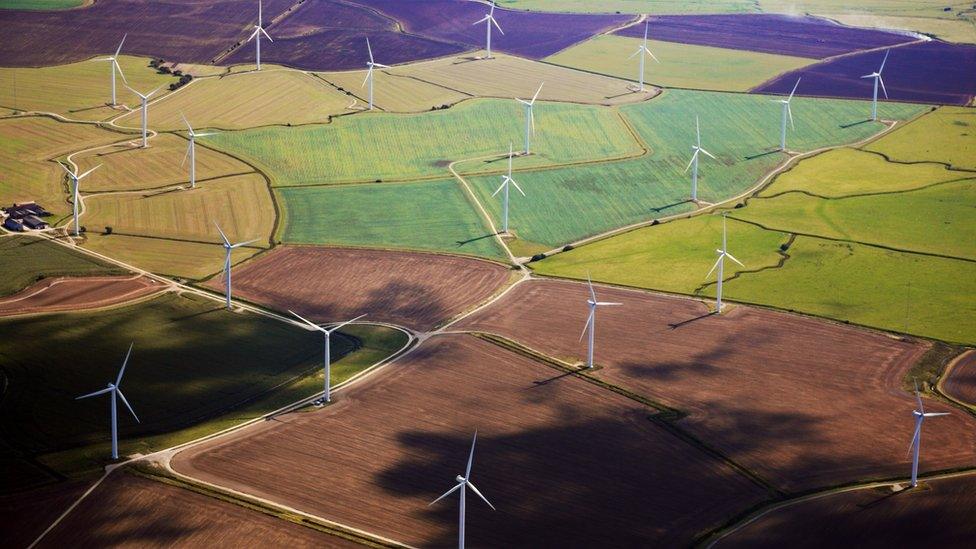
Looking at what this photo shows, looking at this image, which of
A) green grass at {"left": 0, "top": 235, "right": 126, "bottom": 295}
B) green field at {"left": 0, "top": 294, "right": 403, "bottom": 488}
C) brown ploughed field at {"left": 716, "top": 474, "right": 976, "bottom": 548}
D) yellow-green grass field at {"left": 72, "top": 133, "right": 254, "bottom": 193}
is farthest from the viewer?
yellow-green grass field at {"left": 72, "top": 133, "right": 254, "bottom": 193}

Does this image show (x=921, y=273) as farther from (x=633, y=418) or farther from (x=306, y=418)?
(x=306, y=418)

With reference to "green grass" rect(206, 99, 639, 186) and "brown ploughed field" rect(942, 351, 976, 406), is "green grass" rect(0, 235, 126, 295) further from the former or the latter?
"brown ploughed field" rect(942, 351, 976, 406)

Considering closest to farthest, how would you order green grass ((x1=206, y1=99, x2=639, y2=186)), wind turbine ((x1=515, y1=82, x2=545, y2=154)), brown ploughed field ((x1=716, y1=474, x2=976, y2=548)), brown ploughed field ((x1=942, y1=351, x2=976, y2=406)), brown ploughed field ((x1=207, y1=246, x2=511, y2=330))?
brown ploughed field ((x1=716, y1=474, x2=976, y2=548)) < brown ploughed field ((x1=942, y1=351, x2=976, y2=406)) < brown ploughed field ((x1=207, y1=246, x2=511, y2=330)) < green grass ((x1=206, y1=99, x2=639, y2=186)) < wind turbine ((x1=515, y1=82, x2=545, y2=154))

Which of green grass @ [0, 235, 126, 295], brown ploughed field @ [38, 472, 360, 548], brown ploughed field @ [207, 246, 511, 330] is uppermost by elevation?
green grass @ [0, 235, 126, 295]

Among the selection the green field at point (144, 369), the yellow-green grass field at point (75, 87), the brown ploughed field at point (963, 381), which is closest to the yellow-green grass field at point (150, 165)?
the yellow-green grass field at point (75, 87)

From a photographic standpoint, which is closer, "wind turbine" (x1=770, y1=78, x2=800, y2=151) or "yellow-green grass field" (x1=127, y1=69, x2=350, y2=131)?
"wind turbine" (x1=770, y1=78, x2=800, y2=151)

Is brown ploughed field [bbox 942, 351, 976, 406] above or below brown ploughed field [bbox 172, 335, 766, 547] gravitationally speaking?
above

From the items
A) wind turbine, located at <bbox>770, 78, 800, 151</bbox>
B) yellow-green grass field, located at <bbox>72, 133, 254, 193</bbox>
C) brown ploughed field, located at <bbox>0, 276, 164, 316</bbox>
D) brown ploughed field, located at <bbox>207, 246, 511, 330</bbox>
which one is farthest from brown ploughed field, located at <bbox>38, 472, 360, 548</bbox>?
wind turbine, located at <bbox>770, 78, 800, 151</bbox>

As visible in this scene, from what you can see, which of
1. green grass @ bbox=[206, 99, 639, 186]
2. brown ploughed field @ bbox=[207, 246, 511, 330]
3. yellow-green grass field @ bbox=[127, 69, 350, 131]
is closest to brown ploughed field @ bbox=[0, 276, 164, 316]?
brown ploughed field @ bbox=[207, 246, 511, 330]
